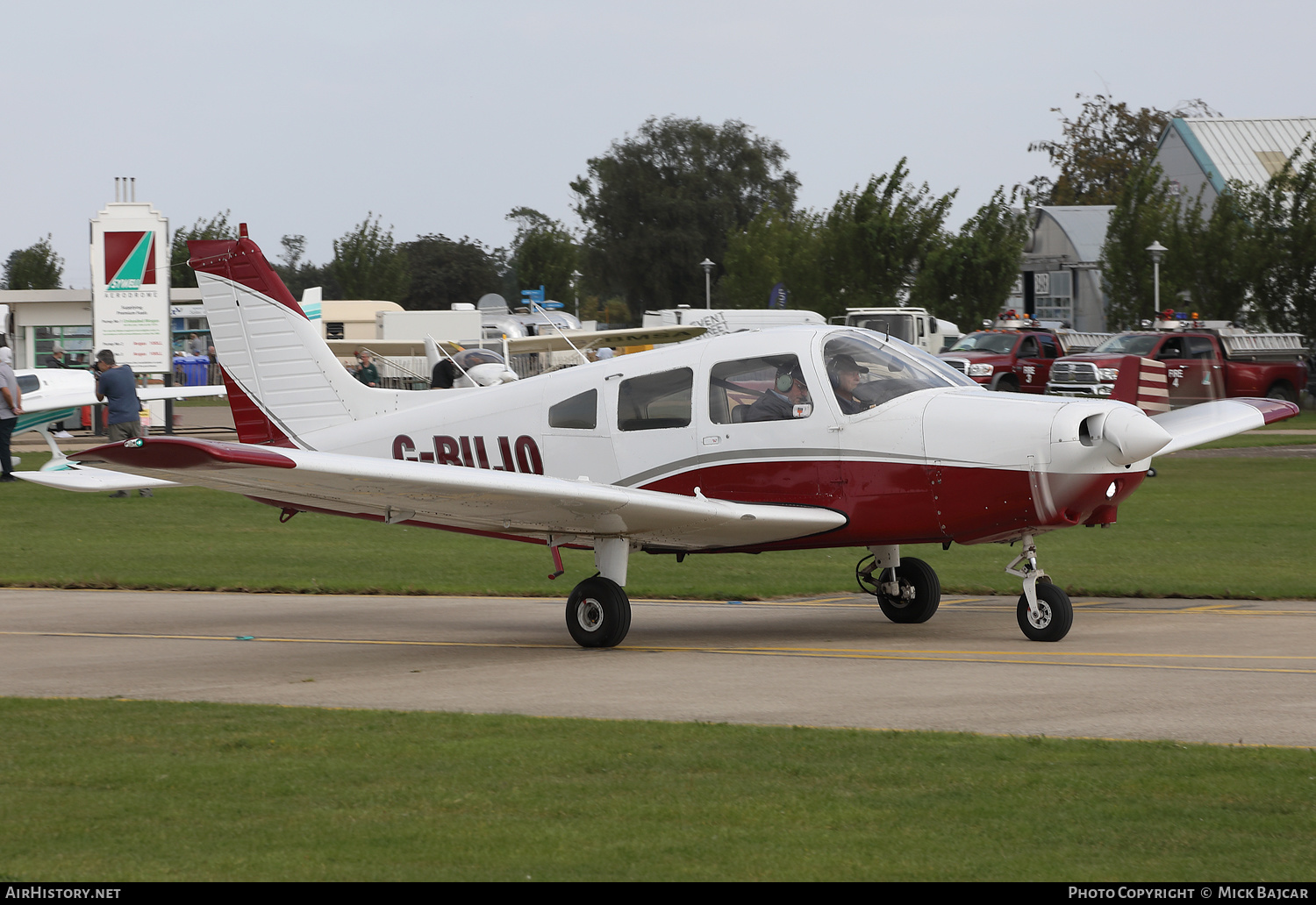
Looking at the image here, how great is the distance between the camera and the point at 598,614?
36.6 ft

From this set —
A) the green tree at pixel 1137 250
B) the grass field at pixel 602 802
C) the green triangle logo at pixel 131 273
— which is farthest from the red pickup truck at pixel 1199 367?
the grass field at pixel 602 802

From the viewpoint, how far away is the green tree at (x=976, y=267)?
56906 mm

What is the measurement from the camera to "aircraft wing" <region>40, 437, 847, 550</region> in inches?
358

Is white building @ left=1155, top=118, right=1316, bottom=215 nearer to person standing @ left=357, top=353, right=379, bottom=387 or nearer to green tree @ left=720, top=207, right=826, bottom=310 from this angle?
green tree @ left=720, top=207, right=826, bottom=310

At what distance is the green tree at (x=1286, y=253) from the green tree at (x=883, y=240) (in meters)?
12.4

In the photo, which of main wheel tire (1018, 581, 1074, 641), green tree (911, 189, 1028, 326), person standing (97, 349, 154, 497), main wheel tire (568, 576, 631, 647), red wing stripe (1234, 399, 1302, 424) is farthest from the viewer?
green tree (911, 189, 1028, 326)

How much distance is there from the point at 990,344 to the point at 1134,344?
13.6ft

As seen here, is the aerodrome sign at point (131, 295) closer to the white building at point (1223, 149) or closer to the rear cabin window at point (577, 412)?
the rear cabin window at point (577, 412)

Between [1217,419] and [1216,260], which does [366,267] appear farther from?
[1217,419]

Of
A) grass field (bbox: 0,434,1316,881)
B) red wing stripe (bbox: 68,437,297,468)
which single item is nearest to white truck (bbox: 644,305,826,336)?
red wing stripe (bbox: 68,437,297,468)

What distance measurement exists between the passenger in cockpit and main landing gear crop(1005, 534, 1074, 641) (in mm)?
1554

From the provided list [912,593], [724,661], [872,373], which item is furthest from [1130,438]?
[724,661]

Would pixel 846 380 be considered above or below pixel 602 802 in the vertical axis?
above

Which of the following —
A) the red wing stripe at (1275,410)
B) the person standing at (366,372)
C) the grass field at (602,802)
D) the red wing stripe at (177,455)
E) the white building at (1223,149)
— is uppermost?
the white building at (1223,149)
